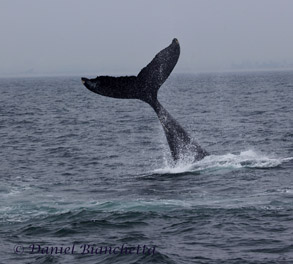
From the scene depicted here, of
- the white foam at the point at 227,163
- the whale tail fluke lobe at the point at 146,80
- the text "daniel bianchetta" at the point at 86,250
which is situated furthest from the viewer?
the white foam at the point at 227,163

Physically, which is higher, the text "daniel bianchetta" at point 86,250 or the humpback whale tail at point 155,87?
the humpback whale tail at point 155,87

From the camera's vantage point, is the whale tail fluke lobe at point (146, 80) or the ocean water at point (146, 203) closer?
the ocean water at point (146, 203)

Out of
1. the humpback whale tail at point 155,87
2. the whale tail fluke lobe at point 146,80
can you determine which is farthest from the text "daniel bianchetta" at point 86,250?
the whale tail fluke lobe at point 146,80

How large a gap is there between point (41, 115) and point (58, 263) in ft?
129

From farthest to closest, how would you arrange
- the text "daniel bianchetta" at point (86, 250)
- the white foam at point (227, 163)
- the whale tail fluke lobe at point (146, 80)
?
the white foam at point (227, 163), the whale tail fluke lobe at point (146, 80), the text "daniel bianchetta" at point (86, 250)

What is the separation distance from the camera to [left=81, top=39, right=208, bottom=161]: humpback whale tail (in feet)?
53.5

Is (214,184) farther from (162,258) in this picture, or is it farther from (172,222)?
(162,258)

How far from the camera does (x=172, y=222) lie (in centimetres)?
1363

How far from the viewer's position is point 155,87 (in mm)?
17562

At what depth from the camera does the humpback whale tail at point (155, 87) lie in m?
16.3

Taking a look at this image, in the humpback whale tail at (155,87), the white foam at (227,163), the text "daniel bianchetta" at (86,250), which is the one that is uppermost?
the humpback whale tail at (155,87)

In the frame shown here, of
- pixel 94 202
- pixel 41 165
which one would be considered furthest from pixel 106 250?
pixel 41 165

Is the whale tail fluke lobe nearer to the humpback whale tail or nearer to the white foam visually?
the humpback whale tail

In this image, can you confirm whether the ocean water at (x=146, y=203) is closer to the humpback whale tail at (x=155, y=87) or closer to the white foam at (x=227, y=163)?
the white foam at (x=227, y=163)
